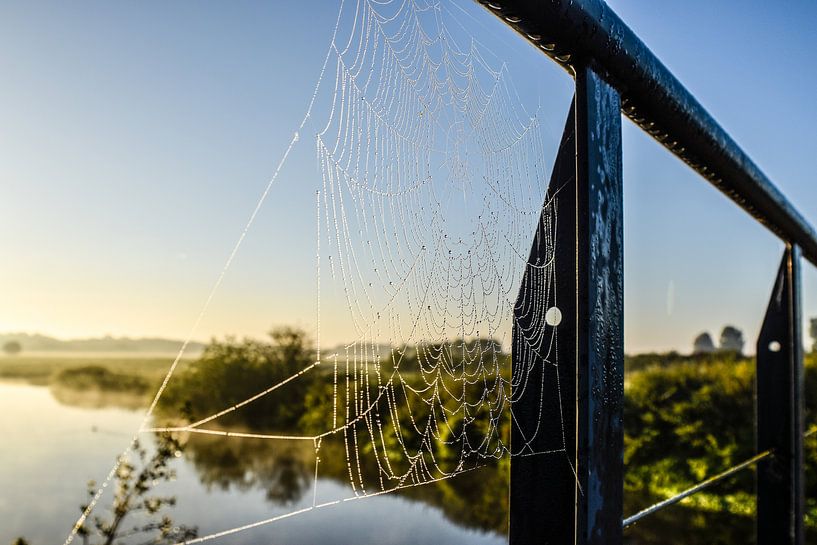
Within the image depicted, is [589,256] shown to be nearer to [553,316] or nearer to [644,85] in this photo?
[553,316]

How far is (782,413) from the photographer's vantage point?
12.5ft

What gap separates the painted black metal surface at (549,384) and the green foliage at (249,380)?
1582cm

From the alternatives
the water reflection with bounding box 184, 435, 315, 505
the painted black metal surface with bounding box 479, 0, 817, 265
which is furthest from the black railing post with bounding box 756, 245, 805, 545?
the water reflection with bounding box 184, 435, 315, 505

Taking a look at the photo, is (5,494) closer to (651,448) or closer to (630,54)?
(651,448)

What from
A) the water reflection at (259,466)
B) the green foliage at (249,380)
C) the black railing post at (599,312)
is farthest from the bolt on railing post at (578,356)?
the water reflection at (259,466)

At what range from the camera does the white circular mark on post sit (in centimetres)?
191

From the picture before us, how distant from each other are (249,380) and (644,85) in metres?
19.4

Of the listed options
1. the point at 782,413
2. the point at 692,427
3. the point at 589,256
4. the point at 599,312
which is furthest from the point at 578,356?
the point at 692,427

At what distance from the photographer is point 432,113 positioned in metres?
1.98

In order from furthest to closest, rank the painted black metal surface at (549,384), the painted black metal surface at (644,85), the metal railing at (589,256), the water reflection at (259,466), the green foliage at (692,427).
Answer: the water reflection at (259,466), the green foliage at (692,427), the painted black metal surface at (549,384), the metal railing at (589,256), the painted black metal surface at (644,85)

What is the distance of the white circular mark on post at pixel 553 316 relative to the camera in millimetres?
1914

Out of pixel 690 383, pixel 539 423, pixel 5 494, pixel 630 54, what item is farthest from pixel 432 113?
pixel 5 494

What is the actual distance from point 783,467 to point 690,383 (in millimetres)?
12080

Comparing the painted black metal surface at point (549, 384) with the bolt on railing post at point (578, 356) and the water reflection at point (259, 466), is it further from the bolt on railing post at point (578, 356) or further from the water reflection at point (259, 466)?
the water reflection at point (259, 466)
